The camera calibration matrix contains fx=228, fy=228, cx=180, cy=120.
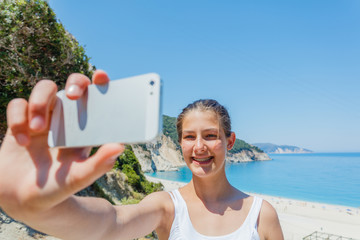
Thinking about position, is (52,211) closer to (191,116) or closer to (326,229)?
(191,116)

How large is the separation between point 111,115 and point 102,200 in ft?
2.12

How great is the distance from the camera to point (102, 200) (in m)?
1.32

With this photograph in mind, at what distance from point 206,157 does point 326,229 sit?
86.5 ft

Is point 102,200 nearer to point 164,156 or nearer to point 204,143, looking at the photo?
point 204,143

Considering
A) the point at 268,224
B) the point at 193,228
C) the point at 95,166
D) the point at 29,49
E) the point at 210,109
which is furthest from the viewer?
the point at 29,49

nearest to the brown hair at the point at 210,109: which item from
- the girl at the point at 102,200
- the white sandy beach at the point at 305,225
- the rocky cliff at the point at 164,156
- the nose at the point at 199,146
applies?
the girl at the point at 102,200

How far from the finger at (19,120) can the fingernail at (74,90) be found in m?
0.16

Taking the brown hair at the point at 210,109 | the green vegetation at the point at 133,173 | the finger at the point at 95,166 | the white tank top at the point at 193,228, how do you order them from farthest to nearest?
the green vegetation at the point at 133,173
the brown hair at the point at 210,109
the white tank top at the point at 193,228
the finger at the point at 95,166

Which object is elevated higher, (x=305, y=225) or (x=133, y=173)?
(x=133, y=173)

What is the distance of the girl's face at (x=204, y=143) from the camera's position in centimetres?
184

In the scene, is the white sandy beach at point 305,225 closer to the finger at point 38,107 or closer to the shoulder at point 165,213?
the shoulder at point 165,213

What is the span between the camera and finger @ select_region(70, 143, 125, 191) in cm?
78

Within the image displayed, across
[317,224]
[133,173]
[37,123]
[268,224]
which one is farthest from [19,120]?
[317,224]

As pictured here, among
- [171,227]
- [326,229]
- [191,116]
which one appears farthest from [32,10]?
Result: [326,229]
